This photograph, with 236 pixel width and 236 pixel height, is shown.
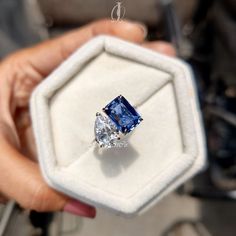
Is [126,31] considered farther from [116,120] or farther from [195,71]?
[195,71]

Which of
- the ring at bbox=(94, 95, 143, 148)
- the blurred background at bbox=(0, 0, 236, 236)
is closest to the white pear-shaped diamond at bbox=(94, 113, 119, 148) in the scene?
the ring at bbox=(94, 95, 143, 148)

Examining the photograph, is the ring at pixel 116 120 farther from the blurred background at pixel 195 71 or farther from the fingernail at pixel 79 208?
the blurred background at pixel 195 71

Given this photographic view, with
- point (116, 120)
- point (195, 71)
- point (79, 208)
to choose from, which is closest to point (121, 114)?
point (116, 120)

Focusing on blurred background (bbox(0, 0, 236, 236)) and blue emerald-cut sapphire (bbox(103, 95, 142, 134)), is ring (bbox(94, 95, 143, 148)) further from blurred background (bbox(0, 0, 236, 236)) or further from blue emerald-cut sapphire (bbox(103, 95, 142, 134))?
blurred background (bbox(0, 0, 236, 236))

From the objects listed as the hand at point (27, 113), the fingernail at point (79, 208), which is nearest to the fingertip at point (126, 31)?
the hand at point (27, 113)

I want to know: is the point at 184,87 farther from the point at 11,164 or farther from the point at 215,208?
the point at 215,208

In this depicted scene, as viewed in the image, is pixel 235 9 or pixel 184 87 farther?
pixel 235 9

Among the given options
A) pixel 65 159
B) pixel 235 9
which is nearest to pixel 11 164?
pixel 65 159
